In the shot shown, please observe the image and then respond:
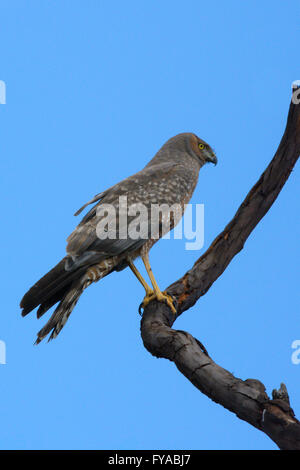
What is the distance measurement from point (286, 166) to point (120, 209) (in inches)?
51.9

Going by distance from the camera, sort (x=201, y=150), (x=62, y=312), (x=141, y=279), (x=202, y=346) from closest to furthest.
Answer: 1. (x=202, y=346)
2. (x=62, y=312)
3. (x=141, y=279)
4. (x=201, y=150)

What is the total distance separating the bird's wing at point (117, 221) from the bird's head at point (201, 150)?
55 centimetres

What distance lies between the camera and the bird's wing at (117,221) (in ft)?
15.6

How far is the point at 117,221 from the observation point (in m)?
4.93

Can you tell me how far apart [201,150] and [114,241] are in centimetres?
170

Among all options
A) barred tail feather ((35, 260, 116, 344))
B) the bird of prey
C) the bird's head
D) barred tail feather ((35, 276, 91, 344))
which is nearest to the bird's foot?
the bird of prey

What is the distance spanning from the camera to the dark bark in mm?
3480

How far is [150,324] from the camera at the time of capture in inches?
191

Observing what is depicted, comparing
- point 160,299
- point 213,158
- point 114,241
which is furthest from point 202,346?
point 213,158

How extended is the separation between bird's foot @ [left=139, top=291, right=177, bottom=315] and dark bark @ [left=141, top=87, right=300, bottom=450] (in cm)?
5

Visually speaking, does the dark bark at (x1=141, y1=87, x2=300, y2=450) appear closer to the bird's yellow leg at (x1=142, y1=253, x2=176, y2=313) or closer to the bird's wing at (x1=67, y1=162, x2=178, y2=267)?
the bird's yellow leg at (x1=142, y1=253, x2=176, y2=313)

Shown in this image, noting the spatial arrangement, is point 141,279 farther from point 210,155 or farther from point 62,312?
point 210,155

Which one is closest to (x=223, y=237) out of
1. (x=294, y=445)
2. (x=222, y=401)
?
(x=222, y=401)
